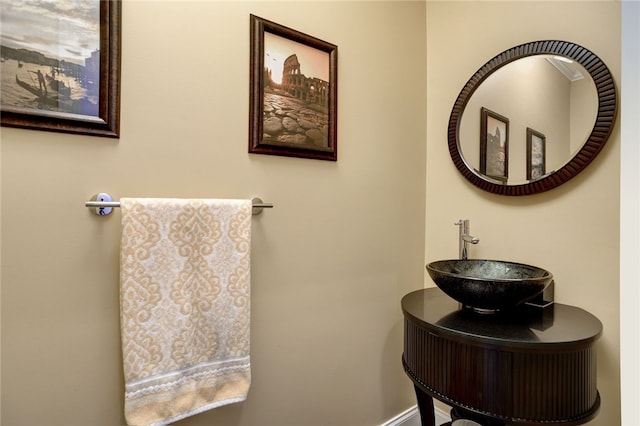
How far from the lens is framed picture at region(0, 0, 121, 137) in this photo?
0.83 metres

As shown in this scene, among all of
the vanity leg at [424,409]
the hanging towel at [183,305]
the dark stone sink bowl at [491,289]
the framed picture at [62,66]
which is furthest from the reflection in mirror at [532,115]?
the framed picture at [62,66]

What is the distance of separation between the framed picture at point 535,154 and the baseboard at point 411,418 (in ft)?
4.16

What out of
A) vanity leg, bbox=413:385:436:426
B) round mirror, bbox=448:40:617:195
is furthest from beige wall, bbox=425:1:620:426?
vanity leg, bbox=413:385:436:426

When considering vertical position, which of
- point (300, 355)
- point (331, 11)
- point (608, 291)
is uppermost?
point (331, 11)

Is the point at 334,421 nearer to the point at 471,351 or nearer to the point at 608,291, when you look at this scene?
the point at 471,351

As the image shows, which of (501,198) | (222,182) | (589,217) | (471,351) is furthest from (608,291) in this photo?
(222,182)

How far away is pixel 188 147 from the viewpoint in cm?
108

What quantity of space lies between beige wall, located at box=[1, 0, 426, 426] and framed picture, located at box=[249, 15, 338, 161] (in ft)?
0.15

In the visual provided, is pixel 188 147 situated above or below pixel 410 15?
below

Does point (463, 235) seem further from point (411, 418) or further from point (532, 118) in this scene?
point (411, 418)

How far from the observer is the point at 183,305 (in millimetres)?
998

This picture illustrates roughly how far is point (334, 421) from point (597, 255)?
128cm

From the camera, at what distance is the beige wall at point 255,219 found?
0.88 m

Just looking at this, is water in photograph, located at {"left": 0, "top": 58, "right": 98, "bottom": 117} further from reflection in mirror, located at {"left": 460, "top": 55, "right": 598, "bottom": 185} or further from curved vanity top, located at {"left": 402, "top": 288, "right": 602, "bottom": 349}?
reflection in mirror, located at {"left": 460, "top": 55, "right": 598, "bottom": 185}
